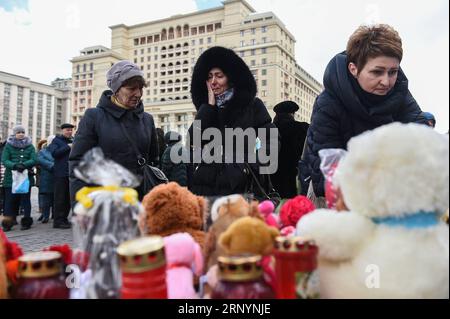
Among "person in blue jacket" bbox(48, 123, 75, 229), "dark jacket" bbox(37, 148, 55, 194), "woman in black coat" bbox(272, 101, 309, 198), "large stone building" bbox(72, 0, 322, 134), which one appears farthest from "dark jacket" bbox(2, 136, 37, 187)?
"large stone building" bbox(72, 0, 322, 134)

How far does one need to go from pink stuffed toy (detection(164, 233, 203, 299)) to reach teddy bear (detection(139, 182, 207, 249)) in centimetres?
10

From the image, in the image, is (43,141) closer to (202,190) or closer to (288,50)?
(202,190)

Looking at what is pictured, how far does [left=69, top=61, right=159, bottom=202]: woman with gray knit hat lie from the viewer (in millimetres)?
2154

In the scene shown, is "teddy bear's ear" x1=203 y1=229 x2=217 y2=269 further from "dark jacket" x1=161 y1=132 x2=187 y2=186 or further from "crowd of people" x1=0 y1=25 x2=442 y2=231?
"dark jacket" x1=161 y1=132 x2=187 y2=186

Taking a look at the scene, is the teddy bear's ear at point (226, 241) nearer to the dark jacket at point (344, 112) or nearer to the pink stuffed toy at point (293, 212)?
the pink stuffed toy at point (293, 212)

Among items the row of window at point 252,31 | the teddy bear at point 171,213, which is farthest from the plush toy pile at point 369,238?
the row of window at point 252,31

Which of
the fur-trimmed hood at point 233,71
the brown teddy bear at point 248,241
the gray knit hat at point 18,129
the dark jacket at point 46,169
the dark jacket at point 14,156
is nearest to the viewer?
the brown teddy bear at point 248,241

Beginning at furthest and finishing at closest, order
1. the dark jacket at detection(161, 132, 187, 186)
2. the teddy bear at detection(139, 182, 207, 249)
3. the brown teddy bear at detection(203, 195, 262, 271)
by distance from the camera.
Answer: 1. the dark jacket at detection(161, 132, 187, 186)
2. the teddy bear at detection(139, 182, 207, 249)
3. the brown teddy bear at detection(203, 195, 262, 271)

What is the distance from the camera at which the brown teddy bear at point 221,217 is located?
852mm

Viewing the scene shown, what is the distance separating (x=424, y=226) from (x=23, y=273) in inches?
29.1

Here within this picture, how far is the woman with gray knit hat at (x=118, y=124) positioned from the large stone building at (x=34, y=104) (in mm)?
64759

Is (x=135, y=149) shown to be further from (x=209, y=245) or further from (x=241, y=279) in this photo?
(x=241, y=279)

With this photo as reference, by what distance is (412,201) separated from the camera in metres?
0.65

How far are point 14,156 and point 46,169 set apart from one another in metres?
0.52
